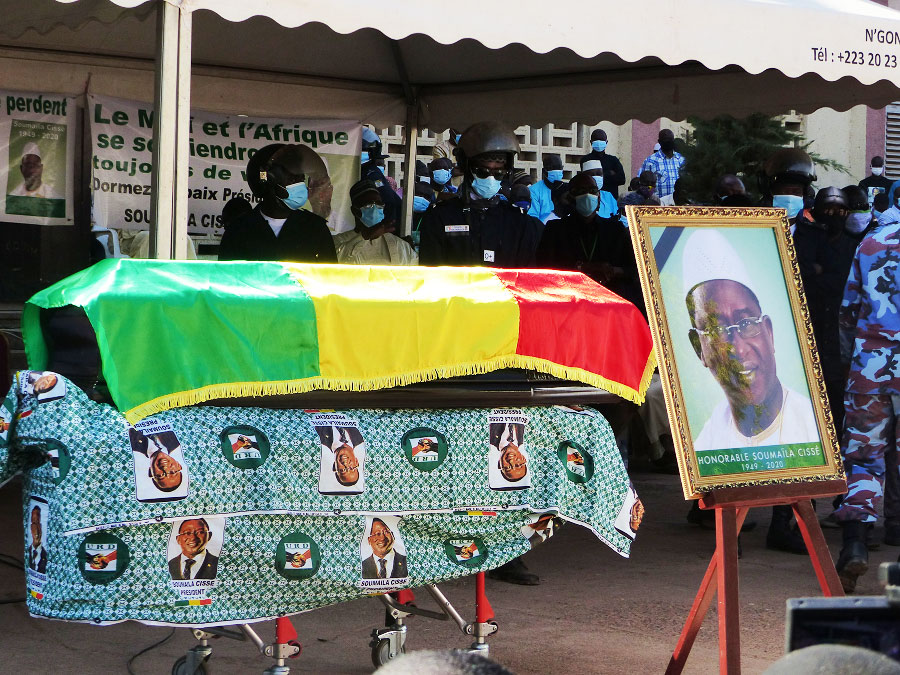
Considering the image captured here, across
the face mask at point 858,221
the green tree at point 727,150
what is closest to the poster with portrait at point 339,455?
the face mask at point 858,221

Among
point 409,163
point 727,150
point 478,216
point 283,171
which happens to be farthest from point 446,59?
point 727,150

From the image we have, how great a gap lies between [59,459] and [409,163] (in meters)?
5.98

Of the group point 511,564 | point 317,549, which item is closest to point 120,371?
point 317,549

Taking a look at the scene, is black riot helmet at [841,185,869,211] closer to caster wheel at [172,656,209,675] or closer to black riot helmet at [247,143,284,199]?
black riot helmet at [247,143,284,199]

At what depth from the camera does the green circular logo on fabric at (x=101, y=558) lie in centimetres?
349

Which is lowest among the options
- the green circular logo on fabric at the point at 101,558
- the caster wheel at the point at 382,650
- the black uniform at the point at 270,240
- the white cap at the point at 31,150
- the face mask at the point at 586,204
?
the caster wheel at the point at 382,650

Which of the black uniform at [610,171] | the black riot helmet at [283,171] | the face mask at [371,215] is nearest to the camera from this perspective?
the black riot helmet at [283,171]

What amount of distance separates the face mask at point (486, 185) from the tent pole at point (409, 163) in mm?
2682

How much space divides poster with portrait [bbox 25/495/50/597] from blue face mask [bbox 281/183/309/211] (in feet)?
9.25

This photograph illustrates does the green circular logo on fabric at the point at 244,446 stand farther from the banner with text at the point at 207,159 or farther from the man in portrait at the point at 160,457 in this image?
the banner with text at the point at 207,159

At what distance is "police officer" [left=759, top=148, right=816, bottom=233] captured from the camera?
6.56 meters

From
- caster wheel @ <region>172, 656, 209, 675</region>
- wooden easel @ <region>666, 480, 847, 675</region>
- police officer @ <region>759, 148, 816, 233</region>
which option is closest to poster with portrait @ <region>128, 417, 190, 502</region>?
caster wheel @ <region>172, 656, 209, 675</region>

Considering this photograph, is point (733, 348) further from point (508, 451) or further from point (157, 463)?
A: point (157, 463)

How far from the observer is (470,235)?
6.49m
